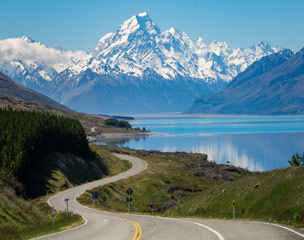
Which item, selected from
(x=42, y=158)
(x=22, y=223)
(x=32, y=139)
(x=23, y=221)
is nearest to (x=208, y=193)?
(x=23, y=221)

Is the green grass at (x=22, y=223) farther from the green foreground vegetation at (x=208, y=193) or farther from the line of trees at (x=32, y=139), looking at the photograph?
the line of trees at (x=32, y=139)

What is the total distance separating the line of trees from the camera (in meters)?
76.9

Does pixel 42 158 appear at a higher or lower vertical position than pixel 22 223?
higher

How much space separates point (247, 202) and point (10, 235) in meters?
21.1

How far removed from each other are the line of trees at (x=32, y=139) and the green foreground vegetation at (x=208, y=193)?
14223mm

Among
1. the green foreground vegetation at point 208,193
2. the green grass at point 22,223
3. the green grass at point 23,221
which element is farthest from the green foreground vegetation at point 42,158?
the green grass at point 22,223

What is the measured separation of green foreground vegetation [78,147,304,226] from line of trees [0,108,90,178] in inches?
560

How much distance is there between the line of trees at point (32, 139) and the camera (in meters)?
76.9

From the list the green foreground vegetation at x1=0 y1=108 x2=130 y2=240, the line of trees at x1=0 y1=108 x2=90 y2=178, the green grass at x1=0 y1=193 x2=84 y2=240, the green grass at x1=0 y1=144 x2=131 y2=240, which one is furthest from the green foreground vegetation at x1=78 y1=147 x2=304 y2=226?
the line of trees at x1=0 y1=108 x2=90 y2=178

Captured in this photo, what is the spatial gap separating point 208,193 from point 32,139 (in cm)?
4144

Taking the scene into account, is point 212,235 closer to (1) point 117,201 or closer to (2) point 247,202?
(2) point 247,202

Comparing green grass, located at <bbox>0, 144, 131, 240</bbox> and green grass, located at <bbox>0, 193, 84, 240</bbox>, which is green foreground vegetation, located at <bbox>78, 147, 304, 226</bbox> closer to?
green grass, located at <bbox>0, 144, 131, 240</bbox>

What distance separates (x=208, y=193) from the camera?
178 ft

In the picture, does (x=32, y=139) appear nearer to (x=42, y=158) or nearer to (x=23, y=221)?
(x=42, y=158)
